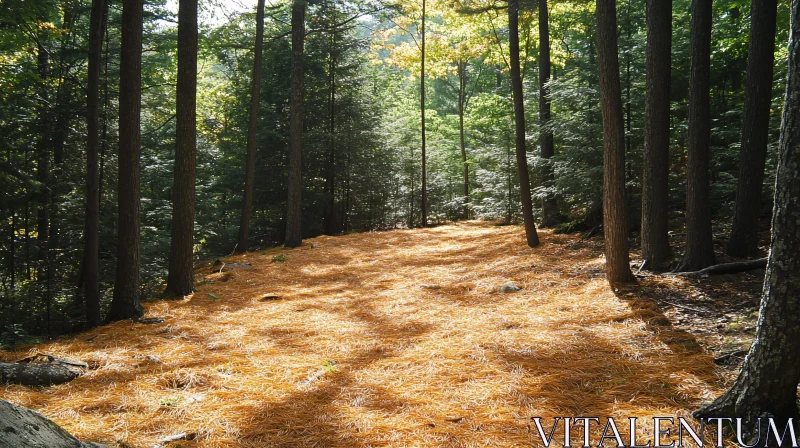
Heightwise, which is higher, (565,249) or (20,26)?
(20,26)

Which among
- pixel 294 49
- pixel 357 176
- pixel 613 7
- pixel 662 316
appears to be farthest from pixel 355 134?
pixel 662 316

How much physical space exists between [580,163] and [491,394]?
7.65 metres

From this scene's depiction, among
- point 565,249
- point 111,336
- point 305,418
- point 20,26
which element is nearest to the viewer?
point 305,418

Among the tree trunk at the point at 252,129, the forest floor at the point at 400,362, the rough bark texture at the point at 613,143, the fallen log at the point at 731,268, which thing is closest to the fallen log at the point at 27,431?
the forest floor at the point at 400,362

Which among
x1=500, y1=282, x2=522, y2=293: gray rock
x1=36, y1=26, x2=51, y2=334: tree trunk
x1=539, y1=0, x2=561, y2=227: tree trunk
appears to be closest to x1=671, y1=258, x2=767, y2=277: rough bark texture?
x1=500, y1=282, x2=522, y2=293: gray rock

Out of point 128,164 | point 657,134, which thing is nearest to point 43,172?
point 128,164

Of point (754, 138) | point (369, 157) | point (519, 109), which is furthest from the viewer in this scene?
point (369, 157)

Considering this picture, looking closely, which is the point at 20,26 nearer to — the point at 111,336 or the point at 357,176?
the point at 111,336

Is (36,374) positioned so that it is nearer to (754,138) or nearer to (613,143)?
(613,143)

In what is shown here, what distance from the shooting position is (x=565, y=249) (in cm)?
878

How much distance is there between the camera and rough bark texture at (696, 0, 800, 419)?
2.37 metres

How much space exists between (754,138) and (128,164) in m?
8.56

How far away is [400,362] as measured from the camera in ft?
12.7

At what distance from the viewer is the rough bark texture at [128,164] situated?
5812 millimetres
